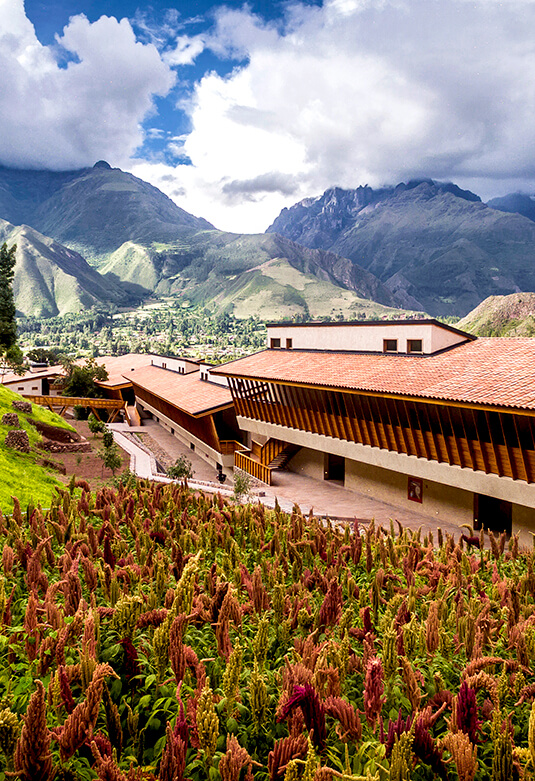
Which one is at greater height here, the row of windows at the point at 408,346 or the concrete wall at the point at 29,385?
the row of windows at the point at 408,346

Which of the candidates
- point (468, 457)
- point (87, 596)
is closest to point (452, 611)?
point (87, 596)

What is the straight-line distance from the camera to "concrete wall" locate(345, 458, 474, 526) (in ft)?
51.0

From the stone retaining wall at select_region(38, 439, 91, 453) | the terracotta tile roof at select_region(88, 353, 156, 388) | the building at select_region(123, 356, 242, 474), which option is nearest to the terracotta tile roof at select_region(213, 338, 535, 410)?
the building at select_region(123, 356, 242, 474)

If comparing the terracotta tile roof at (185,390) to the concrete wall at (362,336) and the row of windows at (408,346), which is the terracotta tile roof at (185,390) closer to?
the concrete wall at (362,336)

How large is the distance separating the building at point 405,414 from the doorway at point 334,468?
0.05 metres

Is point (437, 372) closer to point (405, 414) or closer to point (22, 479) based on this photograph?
point (405, 414)

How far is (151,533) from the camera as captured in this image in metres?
6.23

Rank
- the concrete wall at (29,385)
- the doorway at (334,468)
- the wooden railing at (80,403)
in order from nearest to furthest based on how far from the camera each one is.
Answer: the doorway at (334,468) → the wooden railing at (80,403) → the concrete wall at (29,385)

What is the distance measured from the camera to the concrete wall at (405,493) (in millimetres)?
15555

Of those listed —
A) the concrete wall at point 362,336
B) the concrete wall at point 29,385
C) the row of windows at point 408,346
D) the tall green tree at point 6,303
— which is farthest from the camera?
the concrete wall at point 29,385

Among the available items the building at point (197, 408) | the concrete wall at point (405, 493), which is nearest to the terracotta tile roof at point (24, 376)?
the building at point (197, 408)

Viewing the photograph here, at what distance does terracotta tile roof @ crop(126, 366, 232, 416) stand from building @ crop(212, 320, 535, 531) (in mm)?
2339

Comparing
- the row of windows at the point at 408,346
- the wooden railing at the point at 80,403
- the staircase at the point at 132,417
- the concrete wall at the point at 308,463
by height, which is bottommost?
the staircase at the point at 132,417

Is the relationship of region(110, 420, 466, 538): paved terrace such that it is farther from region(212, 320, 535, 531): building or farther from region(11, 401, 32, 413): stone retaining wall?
region(11, 401, 32, 413): stone retaining wall
